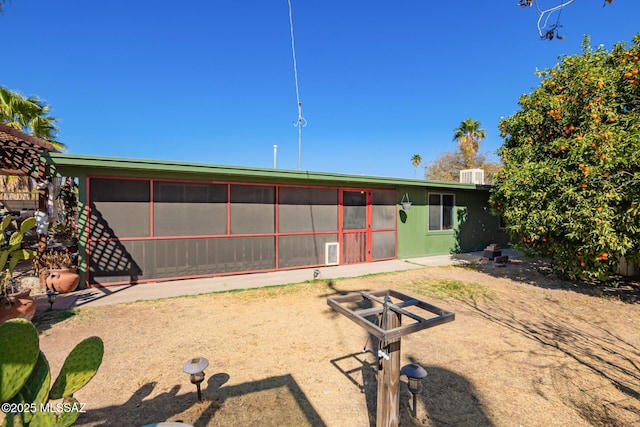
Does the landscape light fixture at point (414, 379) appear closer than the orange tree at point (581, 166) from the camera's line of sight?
Yes

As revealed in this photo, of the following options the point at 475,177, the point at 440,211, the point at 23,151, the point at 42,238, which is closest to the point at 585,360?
the point at 440,211

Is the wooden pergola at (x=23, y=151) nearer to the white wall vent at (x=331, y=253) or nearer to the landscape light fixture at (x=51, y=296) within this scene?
the landscape light fixture at (x=51, y=296)

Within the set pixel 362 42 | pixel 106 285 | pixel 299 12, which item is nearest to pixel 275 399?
pixel 106 285

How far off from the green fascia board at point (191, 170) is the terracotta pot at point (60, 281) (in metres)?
1.85

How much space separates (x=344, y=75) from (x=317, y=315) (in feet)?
43.4

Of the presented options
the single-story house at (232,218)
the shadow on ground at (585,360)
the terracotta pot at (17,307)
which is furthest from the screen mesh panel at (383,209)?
the terracotta pot at (17,307)

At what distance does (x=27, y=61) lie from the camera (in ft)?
37.3

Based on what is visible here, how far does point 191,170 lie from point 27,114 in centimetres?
1011

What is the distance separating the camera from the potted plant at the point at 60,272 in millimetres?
5504

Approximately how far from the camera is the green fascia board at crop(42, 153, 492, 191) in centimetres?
540

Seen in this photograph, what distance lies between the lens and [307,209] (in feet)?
26.3

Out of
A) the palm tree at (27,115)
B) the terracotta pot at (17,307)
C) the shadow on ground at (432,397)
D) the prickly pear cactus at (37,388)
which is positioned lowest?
the shadow on ground at (432,397)

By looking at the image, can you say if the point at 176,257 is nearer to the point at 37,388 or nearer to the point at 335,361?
the point at 335,361

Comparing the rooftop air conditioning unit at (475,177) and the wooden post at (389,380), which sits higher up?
the rooftop air conditioning unit at (475,177)
